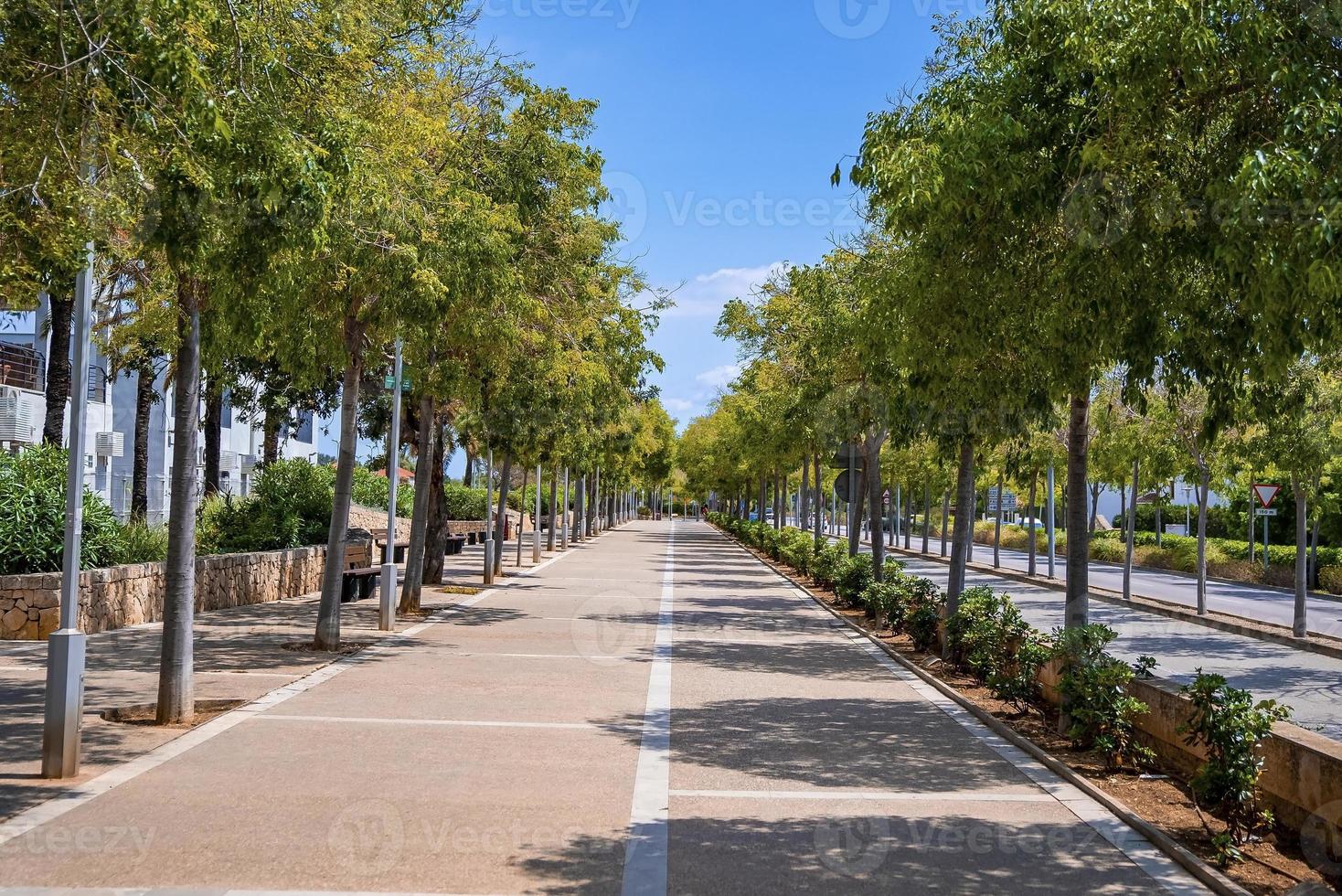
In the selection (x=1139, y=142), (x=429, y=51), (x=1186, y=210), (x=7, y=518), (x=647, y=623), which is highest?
(x=429, y=51)

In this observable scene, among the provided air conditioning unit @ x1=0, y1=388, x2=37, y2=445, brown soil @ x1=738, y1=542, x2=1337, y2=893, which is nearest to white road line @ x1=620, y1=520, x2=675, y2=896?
brown soil @ x1=738, y1=542, x2=1337, y2=893

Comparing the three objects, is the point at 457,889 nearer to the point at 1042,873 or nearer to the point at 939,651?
the point at 1042,873

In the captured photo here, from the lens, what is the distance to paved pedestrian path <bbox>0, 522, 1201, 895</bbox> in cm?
605

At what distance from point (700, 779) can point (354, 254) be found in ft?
22.7

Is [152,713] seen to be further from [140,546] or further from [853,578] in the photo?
[853,578]

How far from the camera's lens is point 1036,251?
878 cm

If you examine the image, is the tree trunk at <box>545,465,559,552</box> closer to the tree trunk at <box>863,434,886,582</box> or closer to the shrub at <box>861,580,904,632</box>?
the tree trunk at <box>863,434,886,582</box>

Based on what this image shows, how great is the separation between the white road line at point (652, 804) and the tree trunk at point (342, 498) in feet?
12.8

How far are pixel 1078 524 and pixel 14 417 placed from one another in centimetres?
2652

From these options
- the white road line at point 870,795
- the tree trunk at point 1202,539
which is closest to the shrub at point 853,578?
the tree trunk at point 1202,539

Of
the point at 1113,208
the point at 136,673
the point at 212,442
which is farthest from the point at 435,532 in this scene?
the point at 1113,208

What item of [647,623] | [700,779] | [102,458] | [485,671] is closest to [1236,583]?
[647,623]

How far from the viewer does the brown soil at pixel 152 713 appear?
9.76 metres

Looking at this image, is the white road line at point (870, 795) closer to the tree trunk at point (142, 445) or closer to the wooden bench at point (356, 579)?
the wooden bench at point (356, 579)
